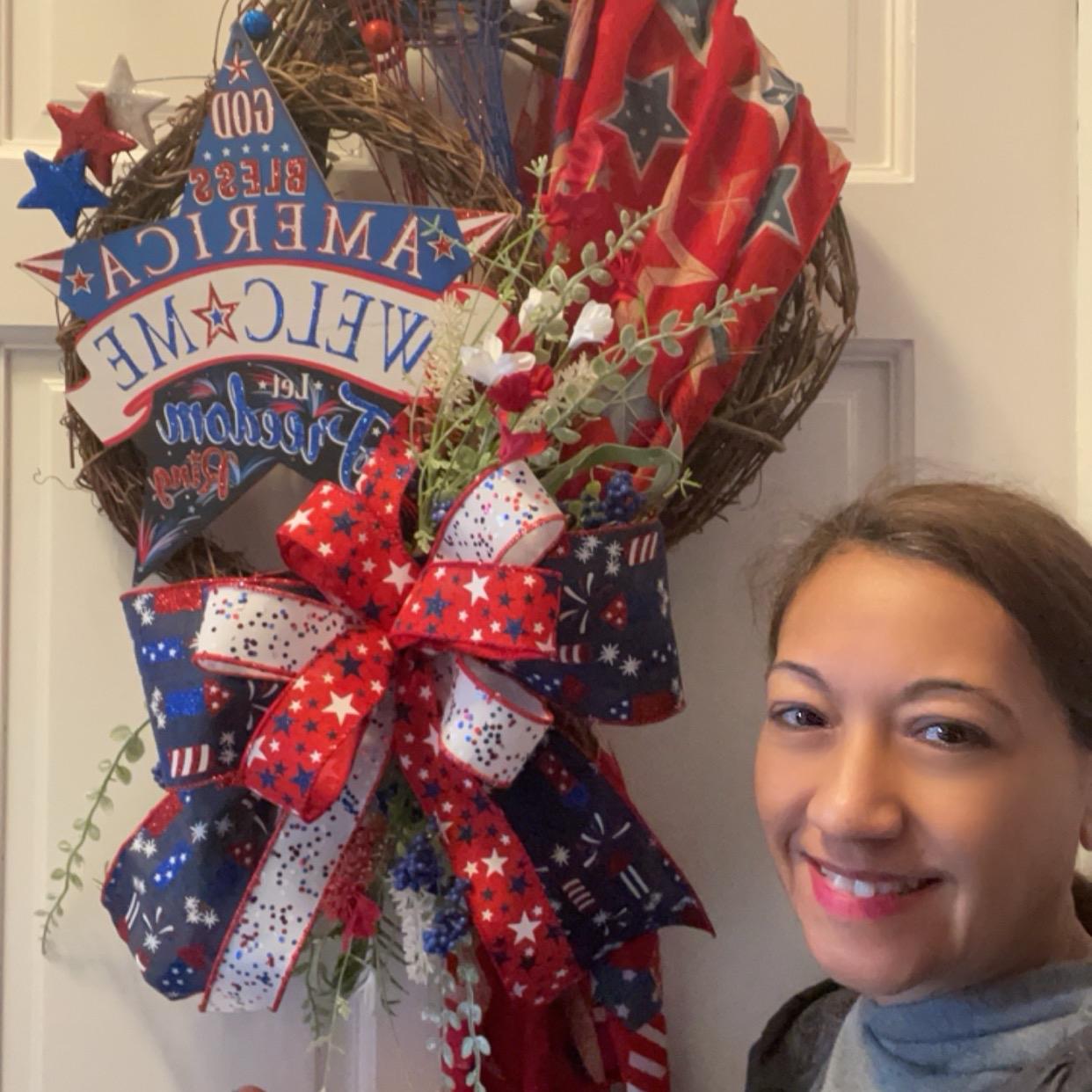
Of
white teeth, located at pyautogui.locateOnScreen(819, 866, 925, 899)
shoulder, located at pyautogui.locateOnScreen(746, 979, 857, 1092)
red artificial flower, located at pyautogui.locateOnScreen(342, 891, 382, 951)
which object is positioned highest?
white teeth, located at pyautogui.locateOnScreen(819, 866, 925, 899)

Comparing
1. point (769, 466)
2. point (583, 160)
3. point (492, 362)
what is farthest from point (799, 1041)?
point (583, 160)

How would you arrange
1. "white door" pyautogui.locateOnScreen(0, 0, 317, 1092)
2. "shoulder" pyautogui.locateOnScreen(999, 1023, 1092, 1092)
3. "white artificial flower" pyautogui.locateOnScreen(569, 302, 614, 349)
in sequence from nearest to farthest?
1. "shoulder" pyautogui.locateOnScreen(999, 1023, 1092, 1092)
2. "white artificial flower" pyautogui.locateOnScreen(569, 302, 614, 349)
3. "white door" pyautogui.locateOnScreen(0, 0, 317, 1092)

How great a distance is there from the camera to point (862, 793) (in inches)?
23.5

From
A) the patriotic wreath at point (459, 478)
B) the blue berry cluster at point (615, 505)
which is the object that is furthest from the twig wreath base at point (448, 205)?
the blue berry cluster at point (615, 505)

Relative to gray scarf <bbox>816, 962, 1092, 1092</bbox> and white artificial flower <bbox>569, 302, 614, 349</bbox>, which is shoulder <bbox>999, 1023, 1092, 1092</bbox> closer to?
gray scarf <bbox>816, 962, 1092, 1092</bbox>

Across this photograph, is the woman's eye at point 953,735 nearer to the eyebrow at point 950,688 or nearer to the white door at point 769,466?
the eyebrow at point 950,688

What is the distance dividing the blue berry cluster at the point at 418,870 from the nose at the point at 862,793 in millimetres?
260

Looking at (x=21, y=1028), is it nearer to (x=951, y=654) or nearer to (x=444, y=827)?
(x=444, y=827)

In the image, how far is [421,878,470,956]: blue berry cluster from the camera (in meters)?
0.72

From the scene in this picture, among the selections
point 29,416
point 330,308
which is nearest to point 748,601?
point 330,308

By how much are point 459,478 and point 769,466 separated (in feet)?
1.14

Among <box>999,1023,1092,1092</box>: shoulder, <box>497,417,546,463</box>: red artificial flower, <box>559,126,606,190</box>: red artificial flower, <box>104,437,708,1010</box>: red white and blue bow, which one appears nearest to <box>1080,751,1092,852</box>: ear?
<box>999,1023,1092,1092</box>: shoulder

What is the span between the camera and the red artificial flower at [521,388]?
65 centimetres

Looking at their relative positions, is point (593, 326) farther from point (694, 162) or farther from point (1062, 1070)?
point (1062, 1070)
